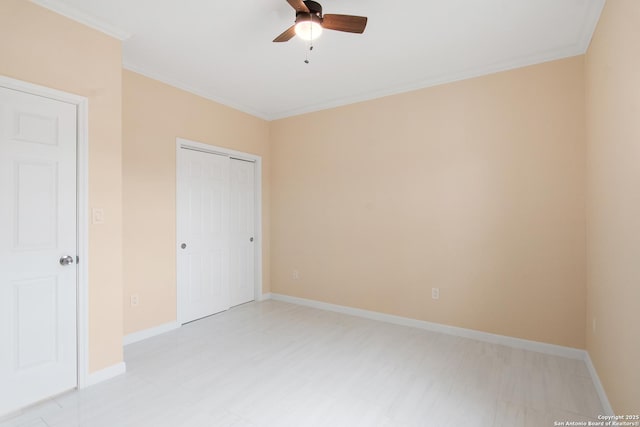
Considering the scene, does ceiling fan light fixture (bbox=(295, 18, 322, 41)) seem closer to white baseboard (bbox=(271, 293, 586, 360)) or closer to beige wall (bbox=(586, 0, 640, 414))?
beige wall (bbox=(586, 0, 640, 414))

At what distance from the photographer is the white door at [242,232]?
14.1ft

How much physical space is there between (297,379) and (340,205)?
89.2 inches

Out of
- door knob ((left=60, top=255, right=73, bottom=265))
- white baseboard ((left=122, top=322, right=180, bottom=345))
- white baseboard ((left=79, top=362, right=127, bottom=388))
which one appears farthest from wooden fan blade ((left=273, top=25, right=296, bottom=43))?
white baseboard ((left=122, top=322, right=180, bottom=345))

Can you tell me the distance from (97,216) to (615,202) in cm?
359

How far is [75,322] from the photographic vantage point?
2271 mm

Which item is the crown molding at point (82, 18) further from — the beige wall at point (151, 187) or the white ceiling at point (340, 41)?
the beige wall at point (151, 187)

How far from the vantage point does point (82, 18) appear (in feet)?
7.47

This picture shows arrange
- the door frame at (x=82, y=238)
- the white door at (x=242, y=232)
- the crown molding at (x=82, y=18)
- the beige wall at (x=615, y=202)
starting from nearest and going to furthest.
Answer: the beige wall at (x=615, y=202) < the crown molding at (x=82, y=18) < the door frame at (x=82, y=238) < the white door at (x=242, y=232)

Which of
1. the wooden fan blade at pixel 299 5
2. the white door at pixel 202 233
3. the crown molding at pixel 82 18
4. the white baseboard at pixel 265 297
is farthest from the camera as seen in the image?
the white baseboard at pixel 265 297

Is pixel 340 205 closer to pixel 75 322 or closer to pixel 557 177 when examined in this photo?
pixel 557 177

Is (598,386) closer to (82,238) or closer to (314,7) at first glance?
(314,7)

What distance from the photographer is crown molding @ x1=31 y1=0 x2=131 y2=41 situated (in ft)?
6.97

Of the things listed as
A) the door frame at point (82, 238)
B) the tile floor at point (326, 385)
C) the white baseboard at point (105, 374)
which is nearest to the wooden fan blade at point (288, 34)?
the door frame at point (82, 238)

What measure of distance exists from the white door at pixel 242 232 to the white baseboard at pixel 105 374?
1.78 metres
